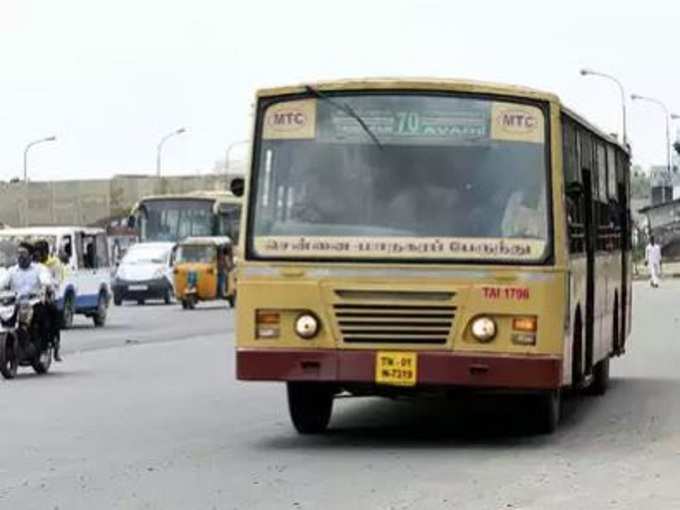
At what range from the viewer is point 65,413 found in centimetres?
1641

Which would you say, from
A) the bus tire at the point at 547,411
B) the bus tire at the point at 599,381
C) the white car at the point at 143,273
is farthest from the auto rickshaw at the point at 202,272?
the bus tire at the point at 547,411

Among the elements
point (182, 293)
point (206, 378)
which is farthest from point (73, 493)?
point (182, 293)

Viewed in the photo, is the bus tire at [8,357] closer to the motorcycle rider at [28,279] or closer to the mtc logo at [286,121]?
the motorcycle rider at [28,279]

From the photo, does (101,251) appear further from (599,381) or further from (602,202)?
(602,202)

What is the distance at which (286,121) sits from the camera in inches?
525

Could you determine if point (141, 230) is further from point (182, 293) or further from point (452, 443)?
point (452, 443)

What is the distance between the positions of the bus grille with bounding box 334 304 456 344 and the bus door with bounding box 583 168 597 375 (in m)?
2.93

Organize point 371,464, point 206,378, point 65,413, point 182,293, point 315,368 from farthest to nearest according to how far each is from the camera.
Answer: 1. point 182,293
2. point 206,378
3. point 65,413
4. point 315,368
5. point 371,464

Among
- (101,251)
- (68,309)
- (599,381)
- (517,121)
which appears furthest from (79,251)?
(517,121)

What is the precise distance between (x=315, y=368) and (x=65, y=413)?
436cm

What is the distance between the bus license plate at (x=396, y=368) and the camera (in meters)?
12.7

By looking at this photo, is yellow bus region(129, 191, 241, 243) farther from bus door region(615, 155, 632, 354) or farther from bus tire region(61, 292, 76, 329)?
bus door region(615, 155, 632, 354)

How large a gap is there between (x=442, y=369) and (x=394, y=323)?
1.74 feet

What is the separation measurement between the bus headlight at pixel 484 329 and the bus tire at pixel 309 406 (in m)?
1.68
